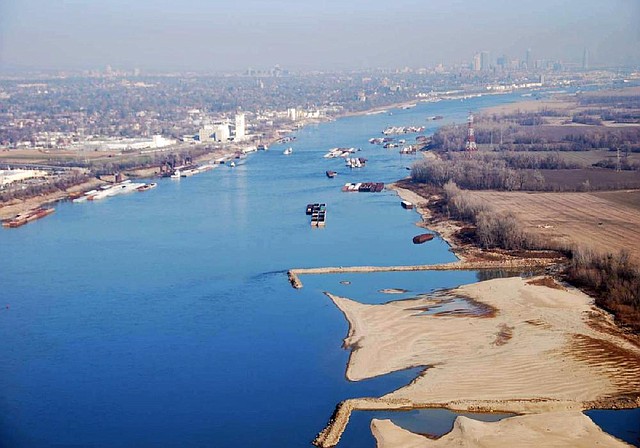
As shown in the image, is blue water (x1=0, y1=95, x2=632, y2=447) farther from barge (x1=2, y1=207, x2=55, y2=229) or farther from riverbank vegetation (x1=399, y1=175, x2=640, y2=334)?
riverbank vegetation (x1=399, y1=175, x2=640, y2=334)

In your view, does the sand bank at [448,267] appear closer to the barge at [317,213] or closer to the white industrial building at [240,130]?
the barge at [317,213]

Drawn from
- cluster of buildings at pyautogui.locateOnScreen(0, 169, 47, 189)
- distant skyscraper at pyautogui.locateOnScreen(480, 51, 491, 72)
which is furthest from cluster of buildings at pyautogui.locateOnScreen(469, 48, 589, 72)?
cluster of buildings at pyautogui.locateOnScreen(0, 169, 47, 189)

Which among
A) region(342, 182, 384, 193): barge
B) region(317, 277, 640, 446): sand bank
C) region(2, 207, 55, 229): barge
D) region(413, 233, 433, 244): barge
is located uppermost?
region(317, 277, 640, 446): sand bank

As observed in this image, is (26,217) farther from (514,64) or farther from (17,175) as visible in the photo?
(514,64)

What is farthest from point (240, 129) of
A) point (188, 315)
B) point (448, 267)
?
point (188, 315)

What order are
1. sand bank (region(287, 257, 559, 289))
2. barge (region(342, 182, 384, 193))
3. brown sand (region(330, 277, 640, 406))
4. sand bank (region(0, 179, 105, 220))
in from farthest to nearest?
barge (region(342, 182, 384, 193)), sand bank (region(0, 179, 105, 220)), sand bank (region(287, 257, 559, 289)), brown sand (region(330, 277, 640, 406))

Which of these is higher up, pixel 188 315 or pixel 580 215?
pixel 580 215

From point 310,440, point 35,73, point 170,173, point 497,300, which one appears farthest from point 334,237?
point 35,73
